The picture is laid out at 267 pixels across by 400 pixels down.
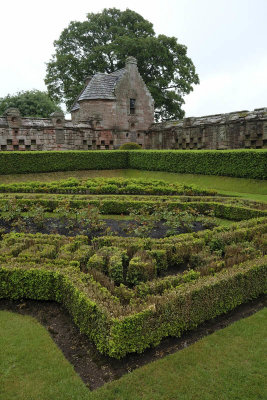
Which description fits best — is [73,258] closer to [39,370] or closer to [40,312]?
[40,312]

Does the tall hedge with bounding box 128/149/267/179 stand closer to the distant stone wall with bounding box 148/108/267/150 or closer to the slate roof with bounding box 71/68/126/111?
the distant stone wall with bounding box 148/108/267/150

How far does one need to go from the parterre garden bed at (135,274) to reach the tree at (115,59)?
97.0 feet

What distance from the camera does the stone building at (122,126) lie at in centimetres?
2097

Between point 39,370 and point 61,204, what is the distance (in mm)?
7526

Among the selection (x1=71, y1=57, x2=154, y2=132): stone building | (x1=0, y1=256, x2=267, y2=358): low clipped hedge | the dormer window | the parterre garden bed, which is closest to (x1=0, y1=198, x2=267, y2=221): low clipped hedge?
the parterre garden bed

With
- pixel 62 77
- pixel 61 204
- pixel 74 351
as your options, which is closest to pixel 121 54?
pixel 62 77

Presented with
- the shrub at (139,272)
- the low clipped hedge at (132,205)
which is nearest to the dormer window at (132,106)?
the low clipped hedge at (132,205)

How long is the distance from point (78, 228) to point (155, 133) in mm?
21032

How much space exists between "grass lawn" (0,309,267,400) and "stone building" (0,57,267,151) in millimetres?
17450

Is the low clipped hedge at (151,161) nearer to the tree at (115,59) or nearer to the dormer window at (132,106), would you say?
the dormer window at (132,106)

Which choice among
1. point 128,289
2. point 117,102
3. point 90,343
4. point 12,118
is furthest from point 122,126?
point 90,343

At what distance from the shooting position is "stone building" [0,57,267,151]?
68.8 ft

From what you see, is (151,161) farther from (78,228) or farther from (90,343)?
(90,343)

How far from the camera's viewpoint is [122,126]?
28344 mm
